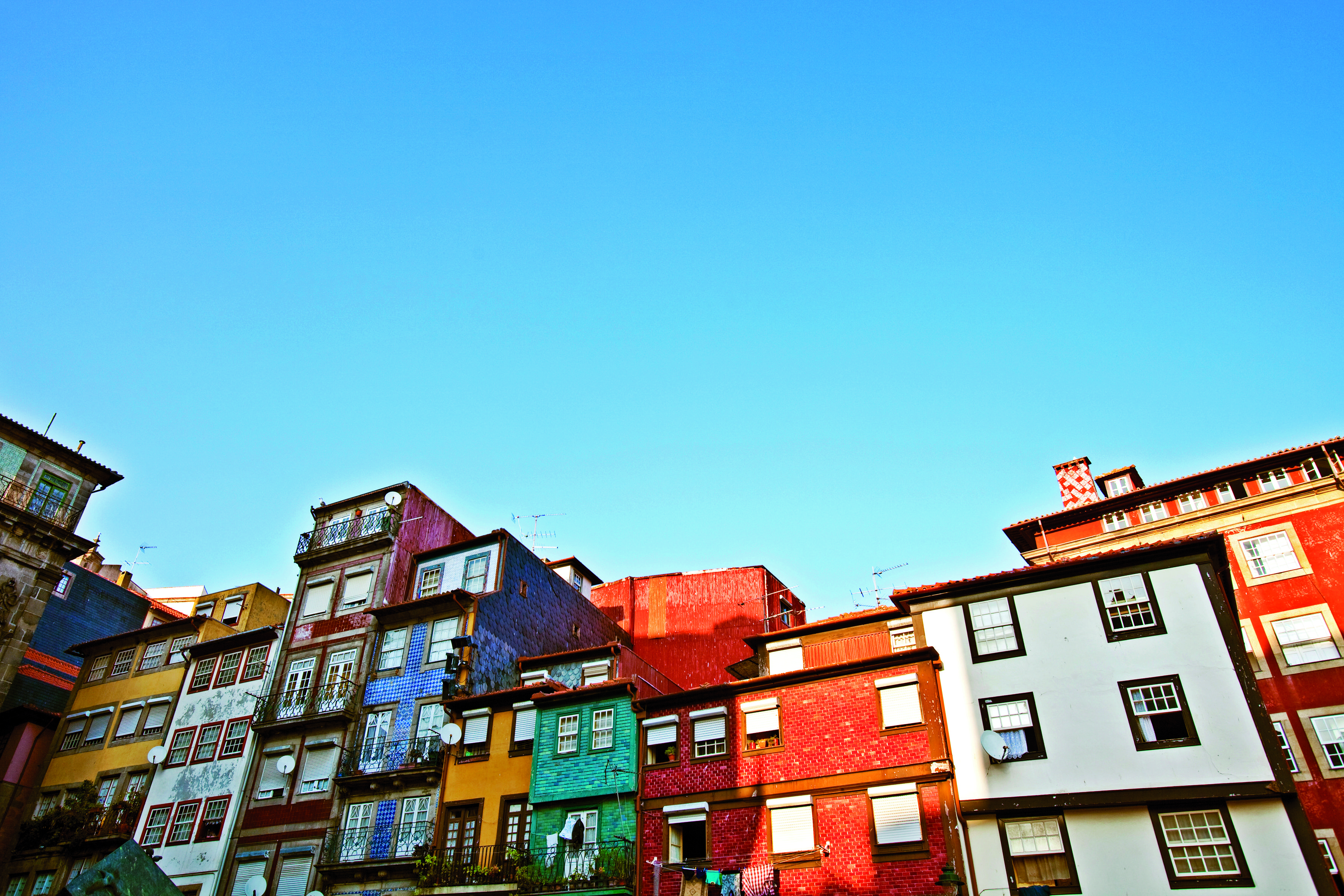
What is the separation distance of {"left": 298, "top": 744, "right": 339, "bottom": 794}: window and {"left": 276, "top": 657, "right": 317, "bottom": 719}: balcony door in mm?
1896

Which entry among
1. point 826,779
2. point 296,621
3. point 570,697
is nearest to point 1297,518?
point 826,779

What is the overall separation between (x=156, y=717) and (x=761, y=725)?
32.4 m

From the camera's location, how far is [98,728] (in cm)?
4522

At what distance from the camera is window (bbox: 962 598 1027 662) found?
27.5m

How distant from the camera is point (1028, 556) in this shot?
43.2m

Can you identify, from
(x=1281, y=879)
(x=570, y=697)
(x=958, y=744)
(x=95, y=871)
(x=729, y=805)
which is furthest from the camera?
(x=570, y=697)

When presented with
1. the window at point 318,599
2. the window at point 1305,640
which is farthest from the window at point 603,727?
the window at point 1305,640

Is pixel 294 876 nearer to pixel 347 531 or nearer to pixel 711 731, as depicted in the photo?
pixel 347 531

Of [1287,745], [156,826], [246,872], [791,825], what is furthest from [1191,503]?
[156,826]

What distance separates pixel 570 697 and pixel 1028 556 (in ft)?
78.6

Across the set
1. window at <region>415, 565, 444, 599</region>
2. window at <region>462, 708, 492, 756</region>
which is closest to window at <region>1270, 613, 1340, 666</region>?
window at <region>462, 708, 492, 756</region>

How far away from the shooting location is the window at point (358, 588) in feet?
137

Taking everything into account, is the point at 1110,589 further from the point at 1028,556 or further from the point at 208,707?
the point at 208,707

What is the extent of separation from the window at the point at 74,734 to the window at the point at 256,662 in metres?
10.9
